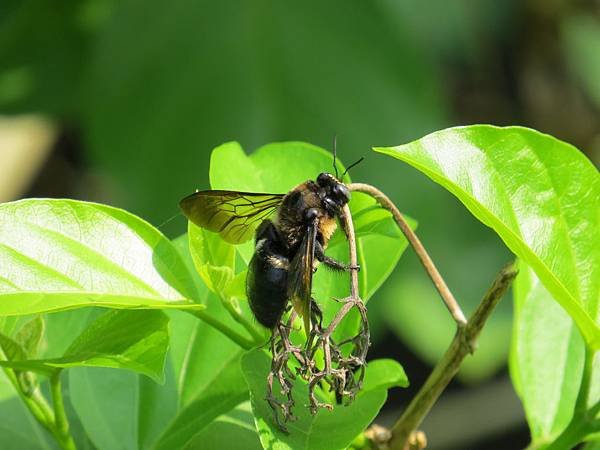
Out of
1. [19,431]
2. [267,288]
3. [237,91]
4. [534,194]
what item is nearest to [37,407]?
[19,431]

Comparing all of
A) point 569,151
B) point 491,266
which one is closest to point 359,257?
point 569,151

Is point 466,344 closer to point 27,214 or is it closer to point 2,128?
point 27,214

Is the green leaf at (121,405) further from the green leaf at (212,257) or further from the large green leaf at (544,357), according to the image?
the large green leaf at (544,357)

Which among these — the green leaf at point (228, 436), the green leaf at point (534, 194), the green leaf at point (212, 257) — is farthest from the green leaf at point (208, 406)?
the green leaf at point (534, 194)

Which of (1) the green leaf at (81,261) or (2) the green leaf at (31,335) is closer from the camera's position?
(1) the green leaf at (81,261)

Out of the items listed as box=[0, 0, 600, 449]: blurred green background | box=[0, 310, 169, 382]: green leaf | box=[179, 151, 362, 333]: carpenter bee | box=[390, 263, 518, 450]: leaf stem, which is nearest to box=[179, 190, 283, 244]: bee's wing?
box=[179, 151, 362, 333]: carpenter bee

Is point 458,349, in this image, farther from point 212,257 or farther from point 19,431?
point 19,431

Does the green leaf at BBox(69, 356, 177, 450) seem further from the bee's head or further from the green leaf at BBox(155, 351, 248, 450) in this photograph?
the bee's head
